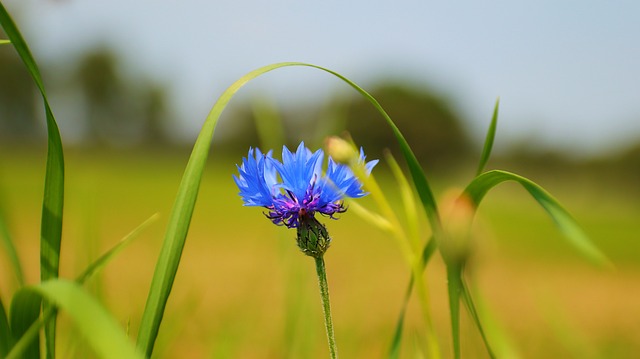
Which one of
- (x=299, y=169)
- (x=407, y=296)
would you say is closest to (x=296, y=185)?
(x=299, y=169)

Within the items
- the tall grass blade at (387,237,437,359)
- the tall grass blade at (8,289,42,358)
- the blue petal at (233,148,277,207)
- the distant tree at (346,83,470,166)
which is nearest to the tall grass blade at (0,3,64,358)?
the tall grass blade at (8,289,42,358)

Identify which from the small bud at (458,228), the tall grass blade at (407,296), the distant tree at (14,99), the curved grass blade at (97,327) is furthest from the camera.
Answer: the distant tree at (14,99)

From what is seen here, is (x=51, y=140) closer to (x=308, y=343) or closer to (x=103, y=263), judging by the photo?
(x=103, y=263)

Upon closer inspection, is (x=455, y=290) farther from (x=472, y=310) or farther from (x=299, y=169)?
(x=299, y=169)

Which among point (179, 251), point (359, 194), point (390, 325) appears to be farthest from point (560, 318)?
point (390, 325)

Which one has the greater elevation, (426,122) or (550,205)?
(550,205)

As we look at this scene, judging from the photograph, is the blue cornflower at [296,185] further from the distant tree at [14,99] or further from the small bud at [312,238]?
the distant tree at [14,99]

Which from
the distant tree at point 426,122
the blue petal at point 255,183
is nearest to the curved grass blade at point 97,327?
the blue petal at point 255,183
